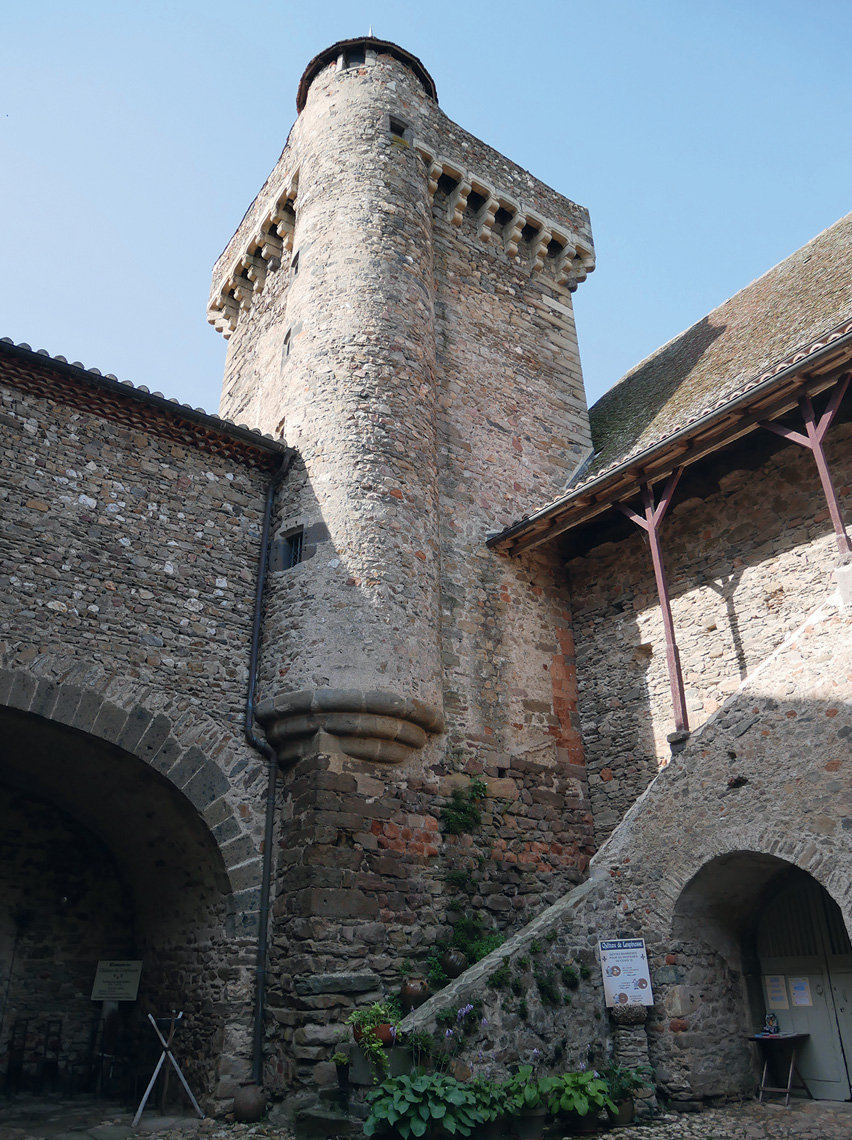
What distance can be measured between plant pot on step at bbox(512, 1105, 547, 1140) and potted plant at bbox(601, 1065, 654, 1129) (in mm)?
603

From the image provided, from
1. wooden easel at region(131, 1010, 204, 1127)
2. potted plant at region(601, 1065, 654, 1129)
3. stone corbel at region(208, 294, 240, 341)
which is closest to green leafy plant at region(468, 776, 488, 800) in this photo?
potted plant at region(601, 1065, 654, 1129)

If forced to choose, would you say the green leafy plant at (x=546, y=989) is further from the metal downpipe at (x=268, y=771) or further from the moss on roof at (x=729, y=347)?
the moss on roof at (x=729, y=347)

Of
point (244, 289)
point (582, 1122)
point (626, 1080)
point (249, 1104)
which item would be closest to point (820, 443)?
point (626, 1080)

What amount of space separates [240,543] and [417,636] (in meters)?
1.92

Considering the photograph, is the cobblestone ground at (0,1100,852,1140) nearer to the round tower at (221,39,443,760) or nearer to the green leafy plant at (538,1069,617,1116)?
the green leafy plant at (538,1069,617,1116)

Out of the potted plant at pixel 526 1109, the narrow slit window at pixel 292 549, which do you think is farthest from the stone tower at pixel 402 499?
the potted plant at pixel 526 1109

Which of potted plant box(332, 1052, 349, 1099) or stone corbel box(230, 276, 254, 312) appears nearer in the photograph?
potted plant box(332, 1052, 349, 1099)

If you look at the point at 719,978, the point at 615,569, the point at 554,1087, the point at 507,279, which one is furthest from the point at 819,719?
the point at 507,279

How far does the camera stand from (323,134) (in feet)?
34.9

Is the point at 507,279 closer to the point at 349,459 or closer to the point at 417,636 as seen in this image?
the point at 349,459

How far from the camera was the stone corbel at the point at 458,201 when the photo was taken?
11.7 m

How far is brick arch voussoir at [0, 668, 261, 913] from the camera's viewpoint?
6.57 metres

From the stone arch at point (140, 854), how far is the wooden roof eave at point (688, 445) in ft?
13.1

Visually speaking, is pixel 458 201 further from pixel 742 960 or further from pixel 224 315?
pixel 742 960
